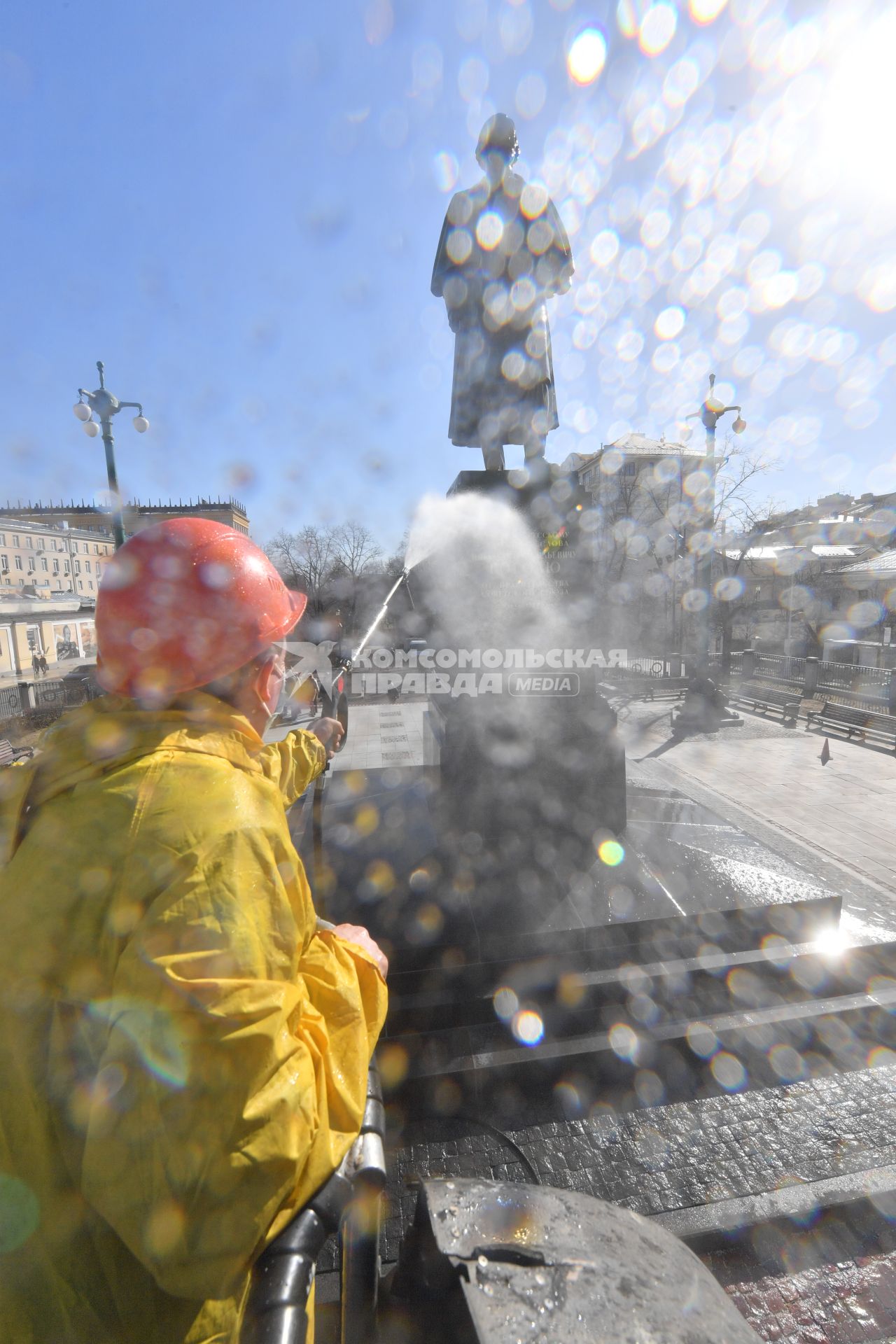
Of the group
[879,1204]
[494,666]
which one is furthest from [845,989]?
[494,666]

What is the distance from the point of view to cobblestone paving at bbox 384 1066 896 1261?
3.08 meters

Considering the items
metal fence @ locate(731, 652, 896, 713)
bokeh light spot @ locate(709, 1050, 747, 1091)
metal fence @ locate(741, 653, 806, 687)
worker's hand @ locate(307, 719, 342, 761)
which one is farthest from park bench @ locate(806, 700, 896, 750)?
worker's hand @ locate(307, 719, 342, 761)

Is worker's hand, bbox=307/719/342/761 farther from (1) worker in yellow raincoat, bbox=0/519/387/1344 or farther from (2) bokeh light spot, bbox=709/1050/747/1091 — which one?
(2) bokeh light spot, bbox=709/1050/747/1091

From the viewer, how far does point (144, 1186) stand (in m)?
0.87

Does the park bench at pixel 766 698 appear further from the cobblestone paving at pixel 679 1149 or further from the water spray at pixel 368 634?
the cobblestone paving at pixel 679 1149

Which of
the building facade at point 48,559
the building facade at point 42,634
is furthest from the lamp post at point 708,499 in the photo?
the building facade at point 48,559

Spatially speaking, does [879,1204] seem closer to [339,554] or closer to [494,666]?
[494,666]

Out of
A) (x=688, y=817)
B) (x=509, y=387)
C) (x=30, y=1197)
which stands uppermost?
(x=509, y=387)

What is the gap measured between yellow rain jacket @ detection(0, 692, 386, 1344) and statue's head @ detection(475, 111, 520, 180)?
25.9 ft

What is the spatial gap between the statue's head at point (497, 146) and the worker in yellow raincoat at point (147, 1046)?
7828mm

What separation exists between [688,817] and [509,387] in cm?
531

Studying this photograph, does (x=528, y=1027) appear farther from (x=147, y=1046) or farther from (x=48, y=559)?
(x=48, y=559)

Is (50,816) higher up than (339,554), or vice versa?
(339,554)

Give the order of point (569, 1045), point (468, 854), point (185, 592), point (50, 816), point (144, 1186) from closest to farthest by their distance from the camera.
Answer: point (144, 1186), point (50, 816), point (185, 592), point (569, 1045), point (468, 854)
